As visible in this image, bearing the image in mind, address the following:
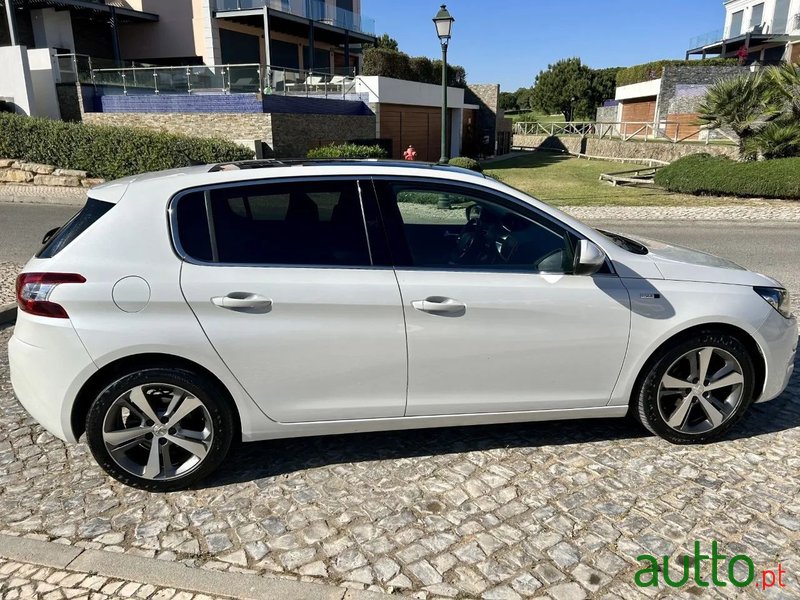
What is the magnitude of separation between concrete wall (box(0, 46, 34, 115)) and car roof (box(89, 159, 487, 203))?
840 inches

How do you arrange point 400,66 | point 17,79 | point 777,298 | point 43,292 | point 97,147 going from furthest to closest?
point 400,66, point 17,79, point 97,147, point 777,298, point 43,292

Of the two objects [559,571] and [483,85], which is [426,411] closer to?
[559,571]

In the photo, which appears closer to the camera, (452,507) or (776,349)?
(452,507)

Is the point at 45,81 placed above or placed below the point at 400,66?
below

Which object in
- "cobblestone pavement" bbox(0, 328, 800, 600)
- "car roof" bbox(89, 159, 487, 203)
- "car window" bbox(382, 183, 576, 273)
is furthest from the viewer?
"car window" bbox(382, 183, 576, 273)

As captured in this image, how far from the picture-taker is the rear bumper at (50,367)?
3035mm

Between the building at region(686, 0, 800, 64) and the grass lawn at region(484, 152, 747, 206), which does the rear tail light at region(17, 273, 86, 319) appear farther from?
the building at region(686, 0, 800, 64)

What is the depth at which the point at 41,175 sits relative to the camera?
1727cm

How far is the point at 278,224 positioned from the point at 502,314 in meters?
1.28

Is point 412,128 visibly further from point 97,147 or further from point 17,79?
point 17,79

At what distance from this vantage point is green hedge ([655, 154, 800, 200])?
648 inches

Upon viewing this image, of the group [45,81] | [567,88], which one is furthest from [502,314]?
[567,88]

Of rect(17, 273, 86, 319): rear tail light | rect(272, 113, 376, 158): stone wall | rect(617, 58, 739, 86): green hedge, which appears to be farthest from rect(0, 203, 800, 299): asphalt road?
rect(617, 58, 739, 86): green hedge

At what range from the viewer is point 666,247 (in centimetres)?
407
